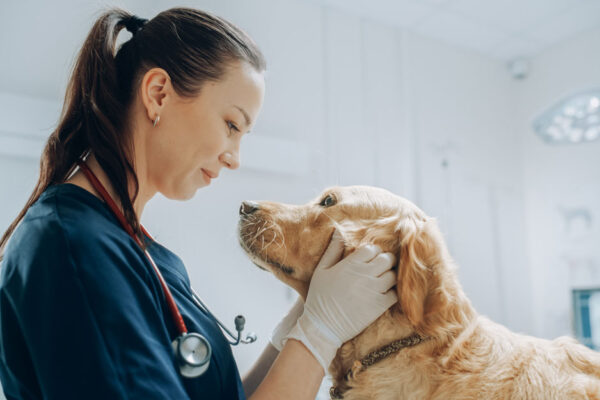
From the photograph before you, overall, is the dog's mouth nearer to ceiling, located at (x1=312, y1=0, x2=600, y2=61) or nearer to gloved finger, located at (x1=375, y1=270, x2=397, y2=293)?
gloved finger, located at (x1=375, y1=270, x2=397, y2=293)

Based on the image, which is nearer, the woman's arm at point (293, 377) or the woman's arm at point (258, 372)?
the woman's arm at point (293, 377)

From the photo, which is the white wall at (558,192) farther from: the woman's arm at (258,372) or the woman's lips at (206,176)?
the woman's lips at (206,176)

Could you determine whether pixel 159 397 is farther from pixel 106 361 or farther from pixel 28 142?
pixel 28 142

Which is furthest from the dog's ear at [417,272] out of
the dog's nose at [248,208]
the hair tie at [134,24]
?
the hair tie at [134,24]

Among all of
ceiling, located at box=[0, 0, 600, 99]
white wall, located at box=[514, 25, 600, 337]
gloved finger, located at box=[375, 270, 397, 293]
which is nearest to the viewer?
gloved finger, located at box=[375, 270, 397, 293]

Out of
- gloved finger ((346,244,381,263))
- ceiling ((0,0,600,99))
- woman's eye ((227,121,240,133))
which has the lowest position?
gloved finger ((346,244,381,263))

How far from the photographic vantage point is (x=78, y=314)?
623 mm

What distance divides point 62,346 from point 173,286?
13.1 inches

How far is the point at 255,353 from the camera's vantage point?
2346mm

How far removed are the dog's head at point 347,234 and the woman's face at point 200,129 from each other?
0.65ft

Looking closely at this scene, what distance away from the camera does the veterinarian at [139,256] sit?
631 millimetres

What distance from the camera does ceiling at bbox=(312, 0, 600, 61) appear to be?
2.94 meters

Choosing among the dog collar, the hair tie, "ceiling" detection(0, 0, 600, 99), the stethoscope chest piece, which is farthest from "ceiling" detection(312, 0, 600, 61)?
the stethoscope chest piece

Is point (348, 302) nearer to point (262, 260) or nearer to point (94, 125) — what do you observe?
point (262, 260)
